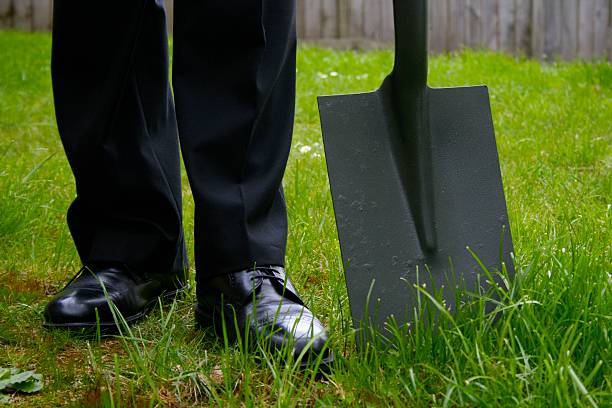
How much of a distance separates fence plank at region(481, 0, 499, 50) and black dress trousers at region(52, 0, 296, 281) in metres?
6.50

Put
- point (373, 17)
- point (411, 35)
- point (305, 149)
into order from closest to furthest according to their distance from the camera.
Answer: point (411, 35) < point (305, 149) < point (373, 17)

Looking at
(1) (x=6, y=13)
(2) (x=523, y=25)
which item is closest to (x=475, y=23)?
(2) (x=523, y=25)

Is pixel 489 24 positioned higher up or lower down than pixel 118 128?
lower down

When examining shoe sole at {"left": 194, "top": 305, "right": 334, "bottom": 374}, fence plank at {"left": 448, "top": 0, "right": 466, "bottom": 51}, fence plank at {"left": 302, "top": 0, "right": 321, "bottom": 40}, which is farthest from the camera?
fence plank at {"left": 302, "top": 0, "right": 321, "bottom": 40}

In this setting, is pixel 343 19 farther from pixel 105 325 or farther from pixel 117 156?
pixel 105 325

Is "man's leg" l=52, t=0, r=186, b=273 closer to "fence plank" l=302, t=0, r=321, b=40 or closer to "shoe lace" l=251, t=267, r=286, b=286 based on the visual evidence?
"shoe lace" l=251, t=267, r=286, b=286

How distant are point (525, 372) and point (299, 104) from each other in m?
3.56

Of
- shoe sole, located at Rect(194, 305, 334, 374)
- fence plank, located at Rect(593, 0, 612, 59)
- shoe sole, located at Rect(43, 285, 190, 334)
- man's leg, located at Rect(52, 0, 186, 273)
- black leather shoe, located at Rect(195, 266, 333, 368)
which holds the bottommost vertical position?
fence plank, located at Rect(593, 0, 612, 59)

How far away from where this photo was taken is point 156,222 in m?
1.77

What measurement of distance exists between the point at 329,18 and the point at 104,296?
6.93 metres

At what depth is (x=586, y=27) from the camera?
7820mm

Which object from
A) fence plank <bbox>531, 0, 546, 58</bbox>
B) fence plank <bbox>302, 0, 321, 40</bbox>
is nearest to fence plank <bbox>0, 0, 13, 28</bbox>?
fence plank <bbox>302, 0, 321, 40</bbox>

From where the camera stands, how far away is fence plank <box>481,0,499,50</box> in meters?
7.91

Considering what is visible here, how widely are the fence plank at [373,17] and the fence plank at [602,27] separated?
6.67 ft
